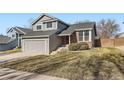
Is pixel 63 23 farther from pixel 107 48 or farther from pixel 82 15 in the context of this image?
pixel 107 48

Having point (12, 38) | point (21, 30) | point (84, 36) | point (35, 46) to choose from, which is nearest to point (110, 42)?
point (84, 36)

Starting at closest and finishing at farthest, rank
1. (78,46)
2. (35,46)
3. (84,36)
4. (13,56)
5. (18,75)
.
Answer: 1. (18,75)
2. (78,46)
3. (13,56)
4. (84,36)
5. (35,46)

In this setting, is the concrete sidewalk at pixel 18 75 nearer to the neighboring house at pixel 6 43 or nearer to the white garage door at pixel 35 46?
the neighboring house at pixel 6 43

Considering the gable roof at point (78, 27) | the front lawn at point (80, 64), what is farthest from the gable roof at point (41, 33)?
the front lawn at point (80, 64)

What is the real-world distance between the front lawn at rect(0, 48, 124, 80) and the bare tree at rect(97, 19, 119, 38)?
18.5 inches

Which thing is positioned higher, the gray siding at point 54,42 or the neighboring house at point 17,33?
the neighboring house at point 17,33

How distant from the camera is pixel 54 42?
6.23 m

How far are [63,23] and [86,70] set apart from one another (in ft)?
5.23

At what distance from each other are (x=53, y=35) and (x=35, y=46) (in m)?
0.66

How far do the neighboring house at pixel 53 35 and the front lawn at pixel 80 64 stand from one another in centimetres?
34

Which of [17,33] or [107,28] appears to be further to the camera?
[17,33]

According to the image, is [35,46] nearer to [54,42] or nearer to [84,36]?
[54,42]

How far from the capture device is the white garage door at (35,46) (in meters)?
6.22

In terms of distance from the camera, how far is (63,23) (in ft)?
20.1
